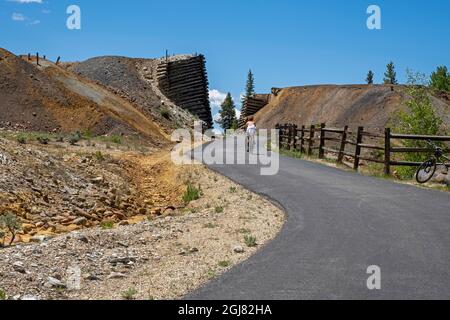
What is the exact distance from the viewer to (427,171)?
15672 millimetres

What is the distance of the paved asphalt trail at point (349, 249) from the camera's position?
5859 mm

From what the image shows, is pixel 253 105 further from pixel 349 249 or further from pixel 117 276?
pixel 117 276

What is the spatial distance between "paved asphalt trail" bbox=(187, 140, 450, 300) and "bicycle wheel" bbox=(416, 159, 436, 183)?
2.02 m

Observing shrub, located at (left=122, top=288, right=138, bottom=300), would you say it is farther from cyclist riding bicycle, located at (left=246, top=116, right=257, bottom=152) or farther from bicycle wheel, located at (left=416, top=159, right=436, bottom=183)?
cyclist riding bicycle, located at (left=246, top=116, right=257, bottom=152)

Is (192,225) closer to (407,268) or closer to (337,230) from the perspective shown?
(337,230)

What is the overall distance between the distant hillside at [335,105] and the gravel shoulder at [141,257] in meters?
55.3

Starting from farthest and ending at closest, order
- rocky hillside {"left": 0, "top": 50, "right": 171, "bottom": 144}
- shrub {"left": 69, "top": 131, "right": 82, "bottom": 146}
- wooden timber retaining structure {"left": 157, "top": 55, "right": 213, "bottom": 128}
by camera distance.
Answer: wooden timber retaining structure {"left": 157, "top": 55, "right": 213, "bottom": 128}, rocky hillside {"left": 0, "top": 50, "right": 171, "bottom": 144}, shrub {"left": 69, "top": 131, "right": 82, "bottom": 146}

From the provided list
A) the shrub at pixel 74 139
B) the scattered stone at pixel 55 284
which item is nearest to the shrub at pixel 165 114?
the shrub at pixel 74 139

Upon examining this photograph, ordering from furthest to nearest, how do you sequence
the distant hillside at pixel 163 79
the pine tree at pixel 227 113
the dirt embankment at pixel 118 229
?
the pine tree at pixel 227 113
the distant hillside at pixel 163 79
the dirt embankment at pixel 118 229

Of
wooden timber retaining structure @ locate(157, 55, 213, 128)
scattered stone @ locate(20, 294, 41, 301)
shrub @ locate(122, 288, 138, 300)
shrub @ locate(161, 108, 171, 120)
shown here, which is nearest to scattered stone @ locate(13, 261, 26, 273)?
scattered stone @ locate(20, 294, 41, 301)

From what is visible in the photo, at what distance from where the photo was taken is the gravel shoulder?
20.4ft

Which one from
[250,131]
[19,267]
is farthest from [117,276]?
[250,131]

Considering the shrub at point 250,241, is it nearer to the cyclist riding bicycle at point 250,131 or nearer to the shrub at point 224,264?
the shrub at point 224,264
